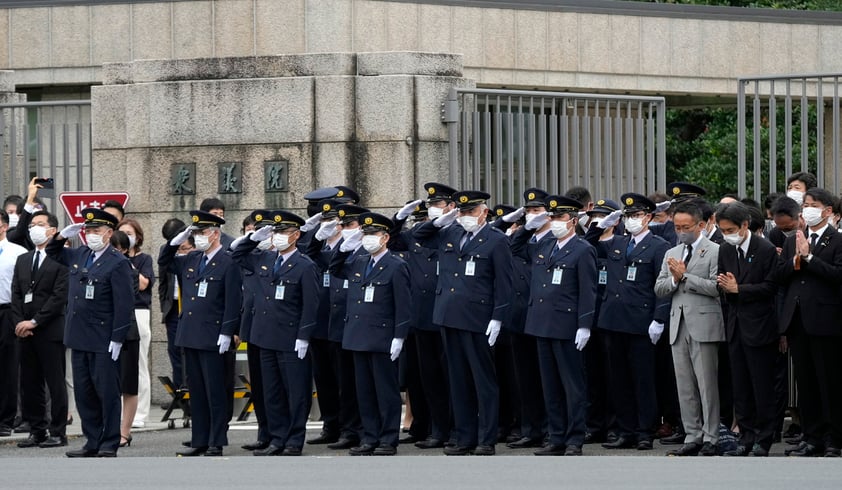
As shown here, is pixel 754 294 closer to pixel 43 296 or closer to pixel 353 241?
pixel 353 241

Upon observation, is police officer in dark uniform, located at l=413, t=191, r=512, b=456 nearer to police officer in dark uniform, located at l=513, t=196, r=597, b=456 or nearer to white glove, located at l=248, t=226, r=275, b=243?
police officer in dark uniform, located at l=513, t=196, r=597, b=456

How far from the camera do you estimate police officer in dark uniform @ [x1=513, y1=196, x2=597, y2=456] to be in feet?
45.6

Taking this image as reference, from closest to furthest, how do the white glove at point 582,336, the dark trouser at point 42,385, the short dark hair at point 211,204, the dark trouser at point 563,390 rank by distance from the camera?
the dark trouser at point 563,390
the white glove at point 582,336
the dark trouser at point 42,385
the short dark hair at point 211,204

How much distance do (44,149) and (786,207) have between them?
9343mm

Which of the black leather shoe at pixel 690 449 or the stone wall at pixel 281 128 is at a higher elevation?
the stone wall at pixel 281 128

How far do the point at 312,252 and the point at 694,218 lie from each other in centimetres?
339

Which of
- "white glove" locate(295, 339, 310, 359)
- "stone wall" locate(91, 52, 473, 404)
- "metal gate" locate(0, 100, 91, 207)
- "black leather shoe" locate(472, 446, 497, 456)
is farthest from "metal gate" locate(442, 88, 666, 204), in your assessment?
"black leather shoe" locate(472, 446, 497, 456)

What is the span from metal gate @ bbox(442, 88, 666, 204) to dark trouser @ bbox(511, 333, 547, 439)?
10.6 feet

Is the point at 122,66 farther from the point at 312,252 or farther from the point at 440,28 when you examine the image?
the point at 440,28

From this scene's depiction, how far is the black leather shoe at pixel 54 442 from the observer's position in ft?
50.8

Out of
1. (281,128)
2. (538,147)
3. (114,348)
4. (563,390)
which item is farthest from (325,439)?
(538,147)

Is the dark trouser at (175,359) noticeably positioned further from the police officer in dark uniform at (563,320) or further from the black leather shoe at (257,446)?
the police officer in dark uniform at (563,320)

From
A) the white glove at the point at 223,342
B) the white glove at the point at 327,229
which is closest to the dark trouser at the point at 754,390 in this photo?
the white glove at the point at 327,229

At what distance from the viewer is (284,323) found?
14516mm
